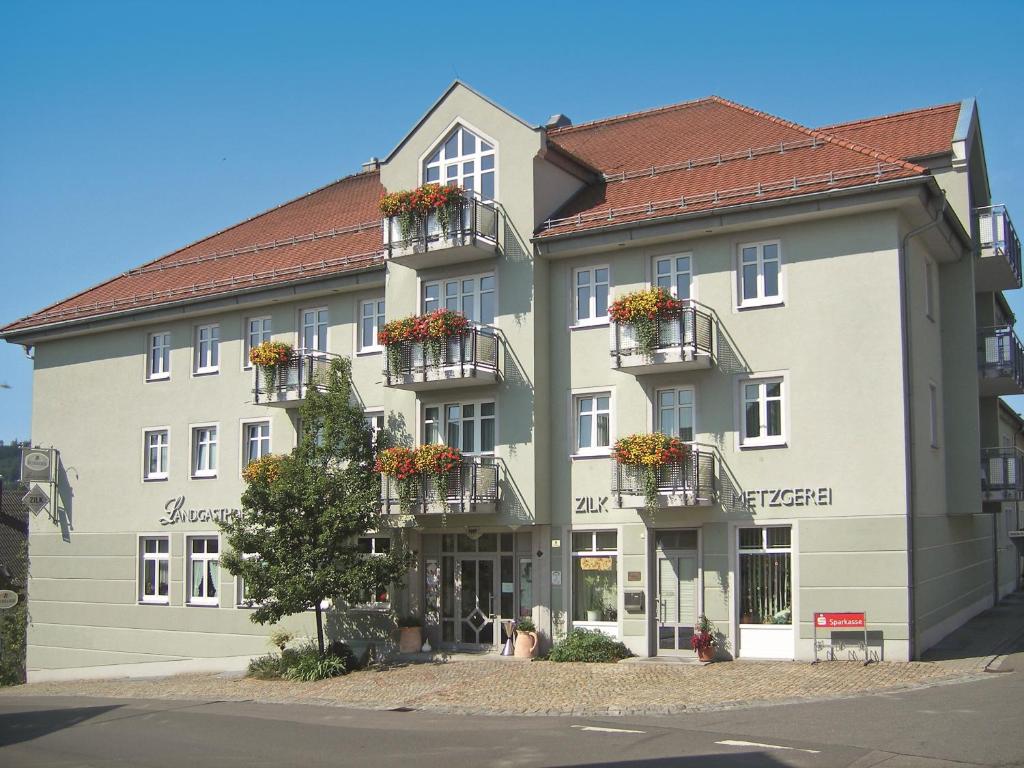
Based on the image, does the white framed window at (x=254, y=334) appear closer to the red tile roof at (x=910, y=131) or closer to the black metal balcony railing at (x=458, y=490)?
the black metal balcony railing at (x=458, y=490)

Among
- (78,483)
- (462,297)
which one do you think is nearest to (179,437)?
(78,483)

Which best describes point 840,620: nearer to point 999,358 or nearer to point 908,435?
point 908,435

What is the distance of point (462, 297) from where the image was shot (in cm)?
2500

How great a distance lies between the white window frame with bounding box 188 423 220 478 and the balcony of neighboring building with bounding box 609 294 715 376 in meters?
11.6

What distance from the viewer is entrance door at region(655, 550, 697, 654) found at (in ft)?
72.0

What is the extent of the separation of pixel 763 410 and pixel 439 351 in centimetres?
662

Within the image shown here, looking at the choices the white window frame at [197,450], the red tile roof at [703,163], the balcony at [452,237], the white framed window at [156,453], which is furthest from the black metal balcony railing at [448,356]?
the white framed window at [156,453]

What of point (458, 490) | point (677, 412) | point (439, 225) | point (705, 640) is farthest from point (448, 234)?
point (705, 640)

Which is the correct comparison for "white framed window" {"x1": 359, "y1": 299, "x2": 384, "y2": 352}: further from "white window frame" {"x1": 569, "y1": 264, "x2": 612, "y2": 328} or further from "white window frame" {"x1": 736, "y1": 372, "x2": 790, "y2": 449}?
"white window frame" {"x1": 736, "y1": 372, "x2": 790, "y2": 449}

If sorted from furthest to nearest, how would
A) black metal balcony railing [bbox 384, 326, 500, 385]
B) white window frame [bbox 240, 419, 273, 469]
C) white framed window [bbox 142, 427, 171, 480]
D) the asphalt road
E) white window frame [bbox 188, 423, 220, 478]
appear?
white framed window [bbox 142, 427, 171, 480], white window frame [bbox 188, 423, 220, 478], white window frame [bbox 240, 419, 273, 469], black metal balcony railing [bbox 384, 326, 500, 385], the asphalt road

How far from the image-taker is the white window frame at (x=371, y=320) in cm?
2678

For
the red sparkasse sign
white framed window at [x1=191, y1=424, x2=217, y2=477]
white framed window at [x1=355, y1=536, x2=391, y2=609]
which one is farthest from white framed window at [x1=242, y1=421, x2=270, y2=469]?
the red sparkasse sign

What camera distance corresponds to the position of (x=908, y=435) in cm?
2009

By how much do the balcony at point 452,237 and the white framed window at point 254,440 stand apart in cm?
610
